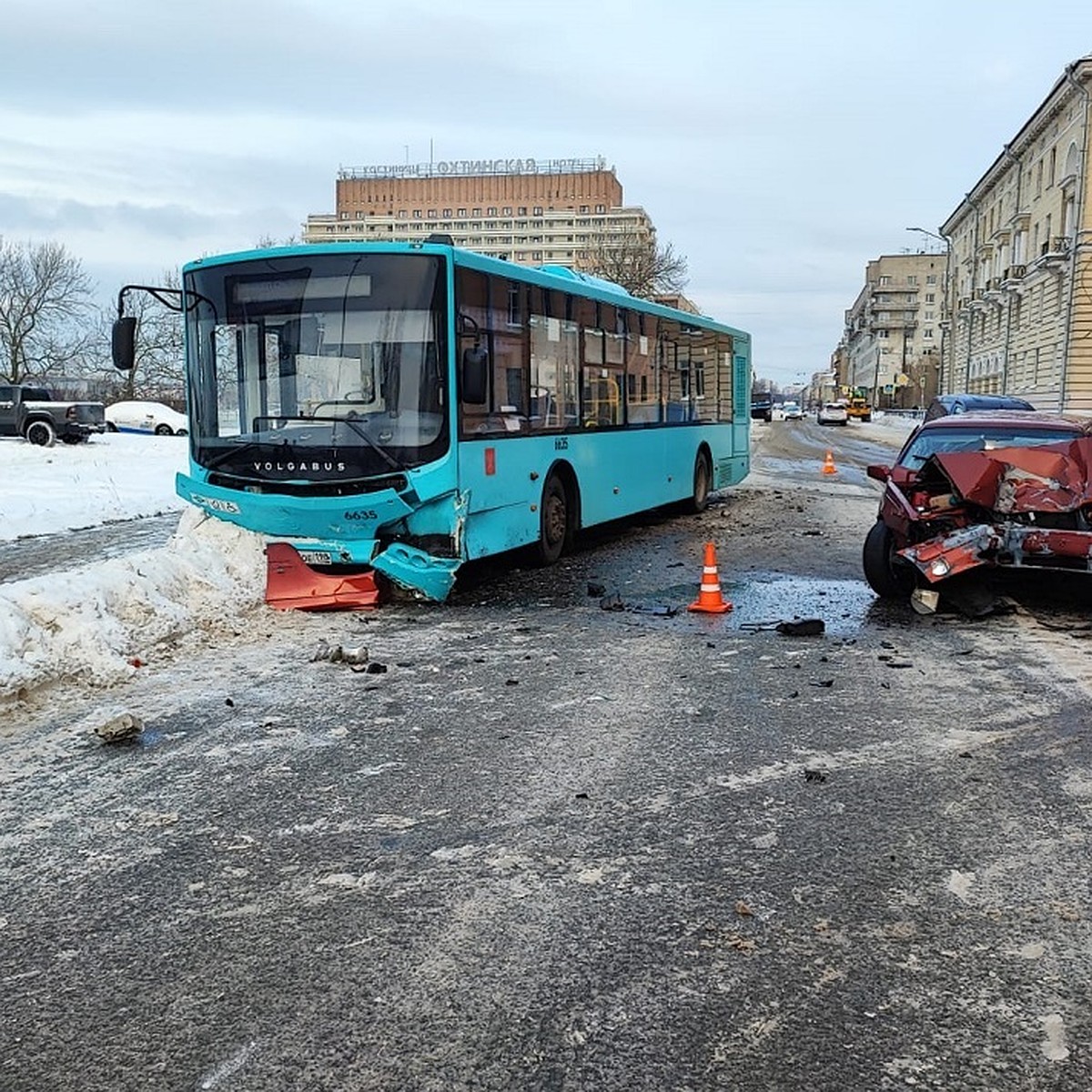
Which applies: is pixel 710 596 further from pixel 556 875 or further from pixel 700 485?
pixel 700 485

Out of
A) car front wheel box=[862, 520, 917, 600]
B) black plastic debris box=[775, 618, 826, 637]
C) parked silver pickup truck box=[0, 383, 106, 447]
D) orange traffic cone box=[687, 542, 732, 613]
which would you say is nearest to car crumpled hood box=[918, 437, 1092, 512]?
car front wheel box=[862, 520, 917, 600]

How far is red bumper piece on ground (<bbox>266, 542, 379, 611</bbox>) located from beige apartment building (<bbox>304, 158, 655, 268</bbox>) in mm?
116300

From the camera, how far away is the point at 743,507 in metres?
18.7

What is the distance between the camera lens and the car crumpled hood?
8.48 m

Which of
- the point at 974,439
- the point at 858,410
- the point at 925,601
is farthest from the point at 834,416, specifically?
the point at 925,601

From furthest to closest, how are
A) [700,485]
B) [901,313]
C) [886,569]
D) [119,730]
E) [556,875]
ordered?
1. [901,313]
2. [700,485]
3. [886,569]
4. [119,730]
5. [556,875]

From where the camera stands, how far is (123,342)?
32.0 feet

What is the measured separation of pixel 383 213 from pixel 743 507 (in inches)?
4600

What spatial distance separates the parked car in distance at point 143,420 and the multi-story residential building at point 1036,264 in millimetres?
42585

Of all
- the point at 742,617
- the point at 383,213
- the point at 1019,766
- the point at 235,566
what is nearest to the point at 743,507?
the point at 742,617

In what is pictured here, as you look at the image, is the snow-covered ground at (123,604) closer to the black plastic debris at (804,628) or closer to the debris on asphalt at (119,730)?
the debris on asphalt at (119,730)

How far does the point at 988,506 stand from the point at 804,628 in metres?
1.84

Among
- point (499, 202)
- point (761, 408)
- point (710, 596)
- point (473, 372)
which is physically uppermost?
point (499, 202)

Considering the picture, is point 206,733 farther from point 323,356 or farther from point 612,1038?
point 323,356
